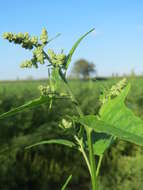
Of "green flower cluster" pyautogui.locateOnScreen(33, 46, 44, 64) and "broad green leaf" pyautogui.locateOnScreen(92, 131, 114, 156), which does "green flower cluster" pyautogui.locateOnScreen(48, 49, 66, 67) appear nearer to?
"green flower cluster" pyautogui.locateOnScreen(33, 46, 44, 64)

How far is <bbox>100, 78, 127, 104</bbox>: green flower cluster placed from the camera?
3.07 ft

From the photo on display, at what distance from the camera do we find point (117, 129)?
0.73m

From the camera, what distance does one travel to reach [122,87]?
93 cm

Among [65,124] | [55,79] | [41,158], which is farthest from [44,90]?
[41,158]

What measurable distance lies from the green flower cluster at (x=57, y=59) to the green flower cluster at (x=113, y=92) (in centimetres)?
13

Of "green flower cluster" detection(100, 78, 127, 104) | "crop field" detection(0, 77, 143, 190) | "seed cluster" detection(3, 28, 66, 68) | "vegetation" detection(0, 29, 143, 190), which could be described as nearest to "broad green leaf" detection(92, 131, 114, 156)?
"vegetation" detection(0, 29, 143, 190)

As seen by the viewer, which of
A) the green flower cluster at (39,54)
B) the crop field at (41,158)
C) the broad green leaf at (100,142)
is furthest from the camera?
the crop field at (41,158)

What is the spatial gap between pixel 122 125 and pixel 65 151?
618 centimetres

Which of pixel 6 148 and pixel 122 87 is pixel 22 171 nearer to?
pixel 6 148

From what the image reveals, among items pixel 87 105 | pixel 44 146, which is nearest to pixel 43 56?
pixel 44 146

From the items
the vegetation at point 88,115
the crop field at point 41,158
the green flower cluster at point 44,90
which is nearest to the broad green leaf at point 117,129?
the vegetation at point 88,115

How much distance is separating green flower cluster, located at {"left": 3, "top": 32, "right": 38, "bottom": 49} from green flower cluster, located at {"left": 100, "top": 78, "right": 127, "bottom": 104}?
184 millimetres

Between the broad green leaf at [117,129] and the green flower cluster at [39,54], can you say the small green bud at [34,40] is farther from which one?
the broad green leaf at [117,129]

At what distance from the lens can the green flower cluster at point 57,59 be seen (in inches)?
33.9
